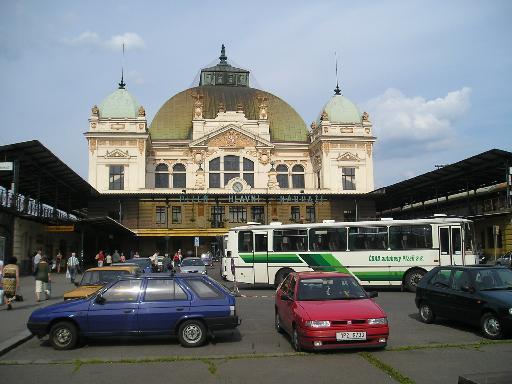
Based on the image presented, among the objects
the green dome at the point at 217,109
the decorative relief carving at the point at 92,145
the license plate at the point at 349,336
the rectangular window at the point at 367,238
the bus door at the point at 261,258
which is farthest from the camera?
the green dome at the point at 217,109

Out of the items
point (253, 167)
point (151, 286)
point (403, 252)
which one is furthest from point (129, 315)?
point (253, 167)

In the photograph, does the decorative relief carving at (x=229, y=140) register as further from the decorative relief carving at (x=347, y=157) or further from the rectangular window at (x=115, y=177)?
the decorative relief carving at (x=347, y=157)

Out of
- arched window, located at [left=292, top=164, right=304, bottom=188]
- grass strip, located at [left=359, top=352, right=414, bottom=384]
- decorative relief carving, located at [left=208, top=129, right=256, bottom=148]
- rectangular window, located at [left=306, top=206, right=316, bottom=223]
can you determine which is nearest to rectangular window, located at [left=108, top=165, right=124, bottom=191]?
decorative relief carving, located at [left=208, top=129, right=256, bottom=148]

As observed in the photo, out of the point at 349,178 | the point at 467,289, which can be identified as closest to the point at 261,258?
the point at 467,289

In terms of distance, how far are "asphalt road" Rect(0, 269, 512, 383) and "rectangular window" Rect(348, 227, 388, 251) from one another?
1022cm

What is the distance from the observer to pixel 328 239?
23.0m

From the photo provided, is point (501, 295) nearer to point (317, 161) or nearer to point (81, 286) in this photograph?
point (81, 286)

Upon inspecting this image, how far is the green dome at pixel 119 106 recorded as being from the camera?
68856 millimetres

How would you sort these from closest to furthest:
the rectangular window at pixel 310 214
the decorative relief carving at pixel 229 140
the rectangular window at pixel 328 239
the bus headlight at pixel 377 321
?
1. the bus headlight at pixel 377 321
2. the rectangular window at pixel 328 239
3. the rectangular window at pixel 310 214
4. the decorative relief carving at pixel 229 140

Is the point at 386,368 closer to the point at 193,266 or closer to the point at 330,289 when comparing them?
the point at 330,289

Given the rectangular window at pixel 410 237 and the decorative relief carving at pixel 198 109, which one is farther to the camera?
the decorative relief carving at pixel 198 109

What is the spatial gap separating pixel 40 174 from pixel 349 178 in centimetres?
4387

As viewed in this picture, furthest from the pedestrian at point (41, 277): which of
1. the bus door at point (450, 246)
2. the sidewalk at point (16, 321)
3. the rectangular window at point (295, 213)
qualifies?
the rectangular window at point (295, 213)

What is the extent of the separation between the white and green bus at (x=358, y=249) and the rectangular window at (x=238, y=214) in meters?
39.8
